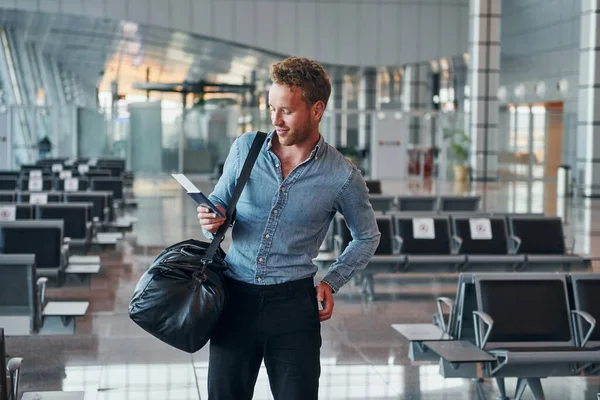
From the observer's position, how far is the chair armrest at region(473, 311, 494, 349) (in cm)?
595

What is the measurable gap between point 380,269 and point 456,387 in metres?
3.88

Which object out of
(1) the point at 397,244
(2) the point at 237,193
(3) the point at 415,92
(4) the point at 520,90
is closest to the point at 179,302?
(2) the point at 237,193

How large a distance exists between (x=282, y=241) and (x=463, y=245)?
796 centimetres

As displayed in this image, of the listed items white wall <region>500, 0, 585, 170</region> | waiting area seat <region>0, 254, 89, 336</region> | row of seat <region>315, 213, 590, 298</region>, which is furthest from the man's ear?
white wall <region>500, 0, 585, 170</region>

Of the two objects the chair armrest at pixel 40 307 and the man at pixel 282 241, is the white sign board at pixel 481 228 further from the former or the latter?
the man at pixel 282 241

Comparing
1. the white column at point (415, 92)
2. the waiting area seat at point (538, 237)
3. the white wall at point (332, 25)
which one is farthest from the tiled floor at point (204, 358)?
the white column at point (415, 92)

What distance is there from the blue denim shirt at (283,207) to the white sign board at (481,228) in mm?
7868

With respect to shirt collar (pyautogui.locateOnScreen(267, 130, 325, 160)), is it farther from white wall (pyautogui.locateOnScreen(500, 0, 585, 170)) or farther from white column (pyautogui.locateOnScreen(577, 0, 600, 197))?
white wall (pyautogui.locateOnScreen(500, 0, 585, 170))

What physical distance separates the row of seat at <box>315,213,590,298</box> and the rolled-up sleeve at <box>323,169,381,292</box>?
22.8 feet

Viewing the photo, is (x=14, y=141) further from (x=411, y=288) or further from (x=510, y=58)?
(x=411, y=288)

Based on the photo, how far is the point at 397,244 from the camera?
35.3ft

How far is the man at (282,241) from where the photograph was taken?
3.18 metres

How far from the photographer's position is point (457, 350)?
6.08 meters

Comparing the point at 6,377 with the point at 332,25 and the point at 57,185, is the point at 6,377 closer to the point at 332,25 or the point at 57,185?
the point at 57,185
